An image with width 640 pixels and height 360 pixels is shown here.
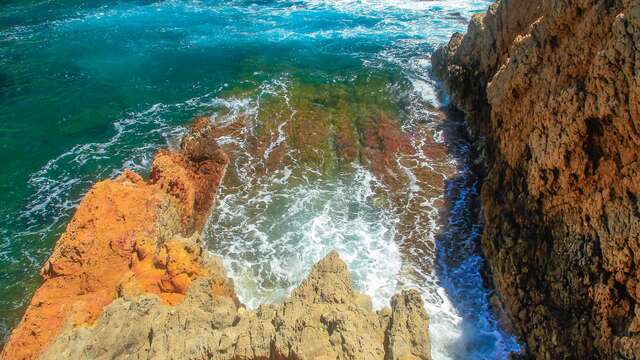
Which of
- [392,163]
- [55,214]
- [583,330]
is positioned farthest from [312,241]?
[55,214]

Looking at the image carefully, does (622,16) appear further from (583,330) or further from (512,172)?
(583,330)

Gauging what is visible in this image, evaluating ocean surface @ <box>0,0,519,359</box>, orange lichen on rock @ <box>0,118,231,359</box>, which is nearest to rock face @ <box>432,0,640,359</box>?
ocean surface @ <box>0,0,519,359</box>

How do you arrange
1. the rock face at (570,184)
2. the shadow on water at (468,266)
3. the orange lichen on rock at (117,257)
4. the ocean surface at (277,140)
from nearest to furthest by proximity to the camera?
the rock face at (570,184)
the orange lichen on rock at (117,257)
the shadow on water at (468,266)
the ocean surface at (277,140)

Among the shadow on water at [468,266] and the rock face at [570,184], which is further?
the shadow on water at [468,266]

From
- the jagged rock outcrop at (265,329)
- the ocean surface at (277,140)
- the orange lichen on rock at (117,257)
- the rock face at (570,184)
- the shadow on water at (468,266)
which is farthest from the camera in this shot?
the ocean surface at (277,140)

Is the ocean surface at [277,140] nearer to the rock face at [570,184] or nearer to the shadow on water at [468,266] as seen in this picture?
the shadow on water at [468,266]

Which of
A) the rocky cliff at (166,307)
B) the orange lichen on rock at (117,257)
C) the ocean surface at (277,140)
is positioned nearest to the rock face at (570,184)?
the ocean surface at (277,140)

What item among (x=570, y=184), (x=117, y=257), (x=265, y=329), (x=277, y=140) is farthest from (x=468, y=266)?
(x=277, y=140)
